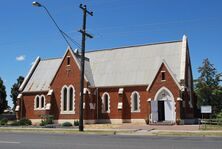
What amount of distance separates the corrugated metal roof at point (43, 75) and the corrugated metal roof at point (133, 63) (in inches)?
261

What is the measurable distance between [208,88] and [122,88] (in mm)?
Result: 20419

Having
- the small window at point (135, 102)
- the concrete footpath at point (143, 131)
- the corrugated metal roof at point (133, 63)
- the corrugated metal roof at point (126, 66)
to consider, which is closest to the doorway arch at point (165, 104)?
the corrugated metal roof at point (126, 66)

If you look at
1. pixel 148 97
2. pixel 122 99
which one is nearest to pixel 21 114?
pixel 122 99

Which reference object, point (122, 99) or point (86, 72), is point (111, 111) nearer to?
point (122, 99)

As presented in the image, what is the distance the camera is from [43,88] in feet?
Result: 157

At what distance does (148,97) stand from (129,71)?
5.42 meters

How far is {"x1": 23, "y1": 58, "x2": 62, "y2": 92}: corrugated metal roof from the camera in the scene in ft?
160

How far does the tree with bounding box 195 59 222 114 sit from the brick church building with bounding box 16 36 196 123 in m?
12.0

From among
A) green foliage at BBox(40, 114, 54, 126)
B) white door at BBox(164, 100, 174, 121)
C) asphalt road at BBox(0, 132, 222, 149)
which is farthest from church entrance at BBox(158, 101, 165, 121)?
asphalt road at BBox(0, 132, 222, 149)

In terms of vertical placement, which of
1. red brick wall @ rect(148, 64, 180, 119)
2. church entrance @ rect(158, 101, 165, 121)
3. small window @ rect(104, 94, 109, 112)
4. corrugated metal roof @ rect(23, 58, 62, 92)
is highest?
corrugated metal roof @ rect(23, 58, 62, 92)

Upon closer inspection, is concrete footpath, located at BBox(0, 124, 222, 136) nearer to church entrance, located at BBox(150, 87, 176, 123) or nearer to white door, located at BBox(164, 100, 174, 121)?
white door, located at BBox(164, 100, 174, 121)

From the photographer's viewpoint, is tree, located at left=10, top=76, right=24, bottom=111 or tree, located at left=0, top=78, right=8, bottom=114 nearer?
tree, located at left=0, top=78, right=8, bottom=114

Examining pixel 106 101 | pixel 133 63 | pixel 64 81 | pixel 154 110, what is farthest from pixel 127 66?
pixel 64 81

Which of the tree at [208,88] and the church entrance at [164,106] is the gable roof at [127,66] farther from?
the tree at [208,88]
